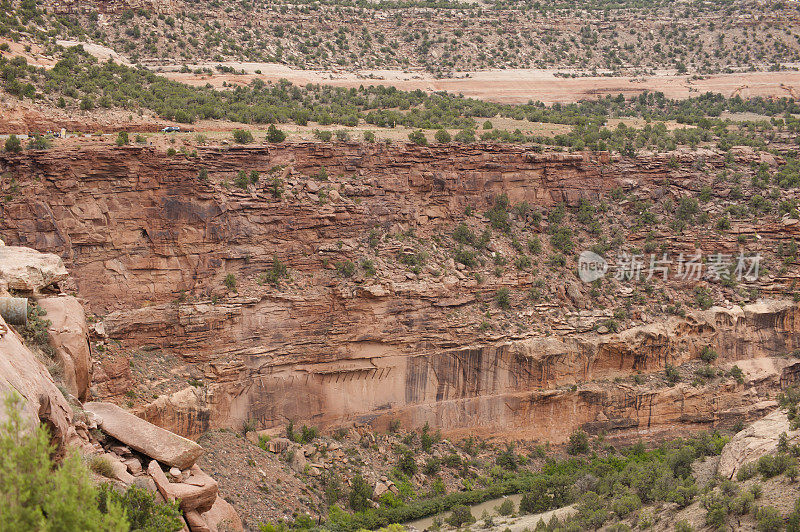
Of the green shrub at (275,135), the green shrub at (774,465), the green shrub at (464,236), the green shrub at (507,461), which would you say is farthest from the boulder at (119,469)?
the green shrub at (464,236)

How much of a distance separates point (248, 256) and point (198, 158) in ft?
17.2

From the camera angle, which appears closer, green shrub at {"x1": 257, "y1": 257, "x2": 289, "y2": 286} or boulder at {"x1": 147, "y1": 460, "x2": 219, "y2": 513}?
boulder at {"x1": 147, "y1": 460, "x2": 219, "y2": 513}

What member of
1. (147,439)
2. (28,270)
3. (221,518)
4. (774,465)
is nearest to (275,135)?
(28,270)

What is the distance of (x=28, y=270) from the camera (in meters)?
20.9

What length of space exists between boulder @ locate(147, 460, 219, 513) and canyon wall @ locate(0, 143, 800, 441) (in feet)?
36.5

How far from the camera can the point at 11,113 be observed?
3428 cm

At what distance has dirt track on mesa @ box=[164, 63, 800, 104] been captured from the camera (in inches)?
2554

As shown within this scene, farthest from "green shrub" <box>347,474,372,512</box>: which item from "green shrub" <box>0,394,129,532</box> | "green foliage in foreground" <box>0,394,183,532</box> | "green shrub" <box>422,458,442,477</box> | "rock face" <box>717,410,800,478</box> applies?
"green shrub" <box>0,394,129,532</box>

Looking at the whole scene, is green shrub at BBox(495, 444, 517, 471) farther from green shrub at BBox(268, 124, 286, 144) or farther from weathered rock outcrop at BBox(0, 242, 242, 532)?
green shrub at BBox(268, 124, 286, 144)

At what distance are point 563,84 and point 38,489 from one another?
63.8 metres

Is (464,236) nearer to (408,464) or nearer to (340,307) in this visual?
(340,307)

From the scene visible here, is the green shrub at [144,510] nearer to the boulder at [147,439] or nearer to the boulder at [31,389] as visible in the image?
the boulder at [31,389]

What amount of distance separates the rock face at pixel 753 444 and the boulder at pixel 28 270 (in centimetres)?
2410

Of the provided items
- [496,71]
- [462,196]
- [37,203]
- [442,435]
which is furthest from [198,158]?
[496,71]
